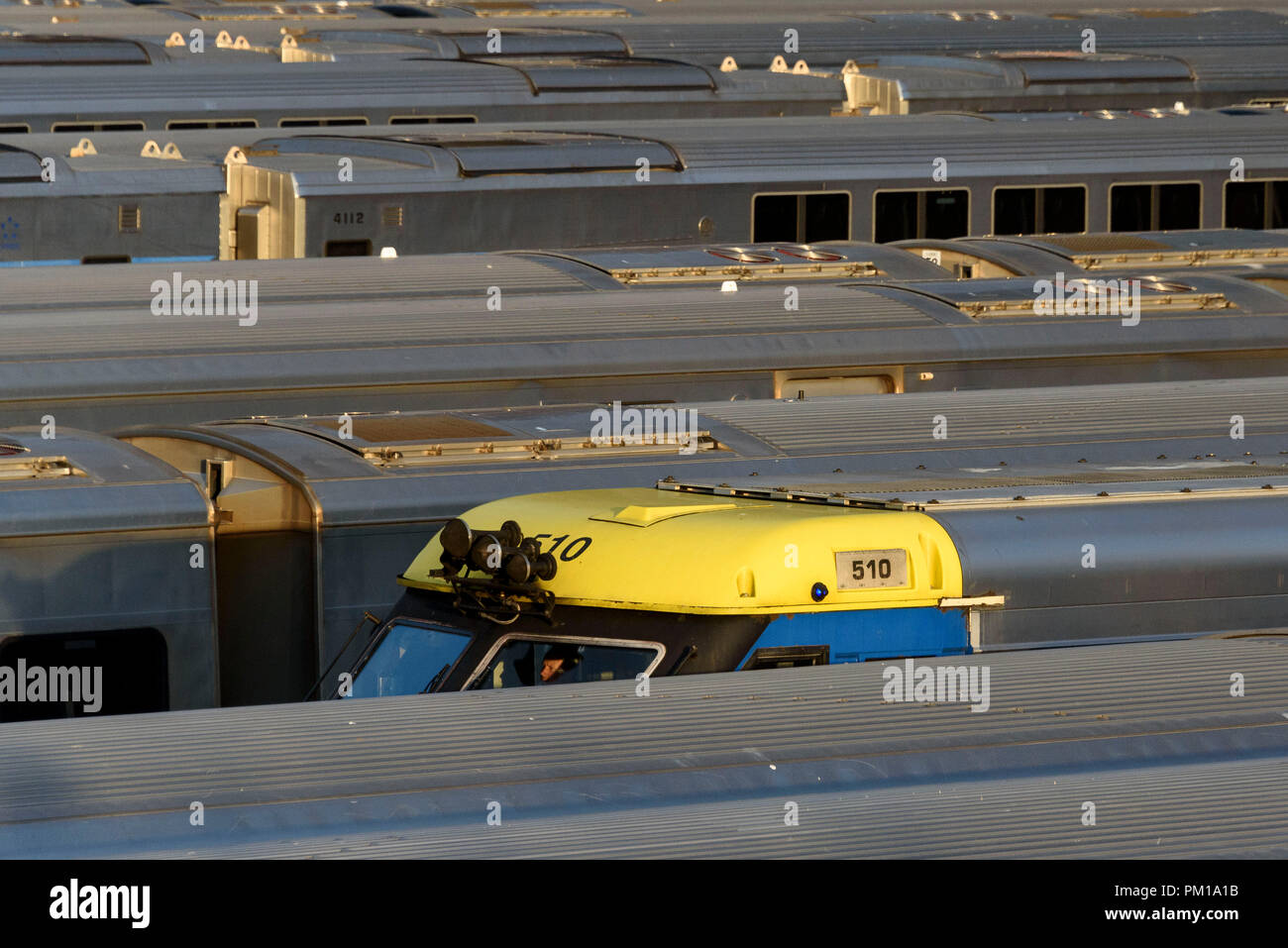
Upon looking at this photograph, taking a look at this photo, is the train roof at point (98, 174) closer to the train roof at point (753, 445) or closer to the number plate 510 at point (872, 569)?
the train roof at point (753, 445)

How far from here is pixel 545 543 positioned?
30.4 feet

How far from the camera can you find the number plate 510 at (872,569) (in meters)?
8.87

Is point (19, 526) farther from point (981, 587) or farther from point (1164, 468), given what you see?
point (1164, 468)

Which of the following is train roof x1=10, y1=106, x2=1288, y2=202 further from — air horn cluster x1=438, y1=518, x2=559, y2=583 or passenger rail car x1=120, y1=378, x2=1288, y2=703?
air horn cluster x1=438, y1=518, x2=559, y2=583

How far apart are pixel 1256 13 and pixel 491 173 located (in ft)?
66.2

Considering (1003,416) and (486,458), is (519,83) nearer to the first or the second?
(1003,416)

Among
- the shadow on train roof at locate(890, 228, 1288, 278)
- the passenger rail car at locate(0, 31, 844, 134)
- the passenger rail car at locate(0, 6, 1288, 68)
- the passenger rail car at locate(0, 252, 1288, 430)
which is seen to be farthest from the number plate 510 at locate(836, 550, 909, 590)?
the passenger rail car at locate(0, 6, 1288, 68)

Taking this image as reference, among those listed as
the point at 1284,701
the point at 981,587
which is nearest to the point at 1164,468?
the point at 981,587

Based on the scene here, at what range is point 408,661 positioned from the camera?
30.6 feet

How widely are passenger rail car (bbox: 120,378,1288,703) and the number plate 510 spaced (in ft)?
4.34

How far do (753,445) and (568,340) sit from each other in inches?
108

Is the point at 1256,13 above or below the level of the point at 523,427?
above

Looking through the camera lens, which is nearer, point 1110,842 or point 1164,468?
point 1110,842

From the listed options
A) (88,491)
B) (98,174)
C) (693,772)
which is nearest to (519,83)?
(98,174)
